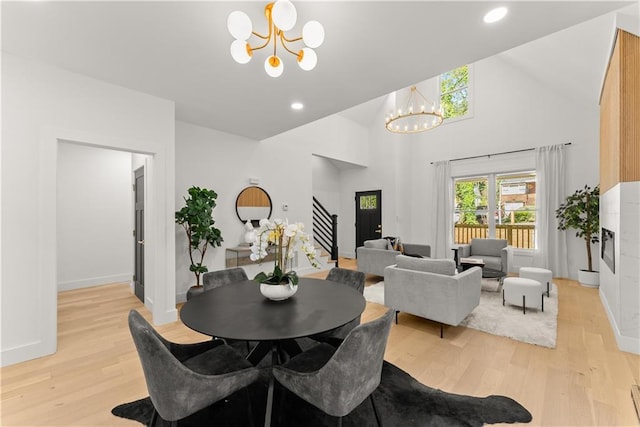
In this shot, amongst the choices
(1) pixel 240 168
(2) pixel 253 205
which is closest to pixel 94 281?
(2) pixel 253 205

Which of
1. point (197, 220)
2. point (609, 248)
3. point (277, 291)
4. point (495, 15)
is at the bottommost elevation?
point (277, 291)

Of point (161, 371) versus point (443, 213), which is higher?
point (443, 213)

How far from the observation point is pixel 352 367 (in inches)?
51.2

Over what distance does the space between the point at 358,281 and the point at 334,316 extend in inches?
37.3

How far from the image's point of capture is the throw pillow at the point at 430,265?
3027 mm

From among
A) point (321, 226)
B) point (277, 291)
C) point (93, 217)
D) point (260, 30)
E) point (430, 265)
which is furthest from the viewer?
point (321, 226)

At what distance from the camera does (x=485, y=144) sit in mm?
6500

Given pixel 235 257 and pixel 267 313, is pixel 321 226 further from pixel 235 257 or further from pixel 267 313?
pixel 267 313

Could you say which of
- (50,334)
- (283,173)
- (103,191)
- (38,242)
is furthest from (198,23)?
(103,191)

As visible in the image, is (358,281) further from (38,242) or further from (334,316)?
(38,242)

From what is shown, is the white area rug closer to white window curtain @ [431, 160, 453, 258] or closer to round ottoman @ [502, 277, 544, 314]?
round ottoman @ [502, 277, 544, 314]

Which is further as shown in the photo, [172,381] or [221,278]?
[221,278]

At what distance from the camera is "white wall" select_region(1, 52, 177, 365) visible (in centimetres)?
249

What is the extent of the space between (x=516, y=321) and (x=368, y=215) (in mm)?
5119
